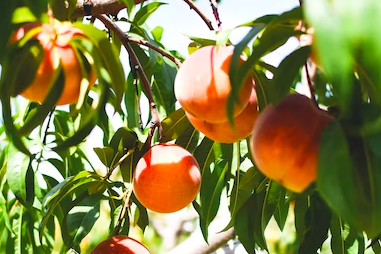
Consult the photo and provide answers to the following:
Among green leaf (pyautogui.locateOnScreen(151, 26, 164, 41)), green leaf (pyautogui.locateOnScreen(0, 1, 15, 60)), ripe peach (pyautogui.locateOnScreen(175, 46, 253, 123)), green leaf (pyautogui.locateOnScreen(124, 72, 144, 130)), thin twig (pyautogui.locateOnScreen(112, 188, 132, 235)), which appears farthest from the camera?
green leaf (pyautogui.locateOnScreen(151, 26, 164, 41))

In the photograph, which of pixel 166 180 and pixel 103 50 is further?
pixel 166 180

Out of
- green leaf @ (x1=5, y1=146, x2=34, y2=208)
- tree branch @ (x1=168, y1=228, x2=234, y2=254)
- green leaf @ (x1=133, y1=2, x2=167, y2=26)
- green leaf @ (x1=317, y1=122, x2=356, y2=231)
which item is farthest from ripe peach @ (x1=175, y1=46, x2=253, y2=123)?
tree branch @ (x1=168, y1=228, x2=234, y2=254)

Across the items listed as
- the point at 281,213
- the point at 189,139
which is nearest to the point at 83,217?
the point at 189,139

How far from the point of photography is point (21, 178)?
44.1 inches

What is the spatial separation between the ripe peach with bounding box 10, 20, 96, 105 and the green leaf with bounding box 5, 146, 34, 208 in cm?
46

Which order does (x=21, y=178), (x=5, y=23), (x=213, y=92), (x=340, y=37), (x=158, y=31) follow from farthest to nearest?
1. (x=158, y=31)
2. (x=21, y=178)
3. (x=213, y=92)
4. (x=5, y=23)
5. (x=340, y=37)

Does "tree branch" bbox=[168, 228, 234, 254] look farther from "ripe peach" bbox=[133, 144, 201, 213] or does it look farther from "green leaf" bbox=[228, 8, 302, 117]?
"green leaf" bbox=[228, 8, 302, 117]

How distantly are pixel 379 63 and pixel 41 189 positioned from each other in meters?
1.15

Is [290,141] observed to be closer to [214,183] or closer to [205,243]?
[214,183]

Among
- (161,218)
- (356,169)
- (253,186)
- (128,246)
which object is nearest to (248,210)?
(253,186)

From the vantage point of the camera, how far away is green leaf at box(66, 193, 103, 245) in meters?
1.08

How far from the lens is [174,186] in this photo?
3.04 feet

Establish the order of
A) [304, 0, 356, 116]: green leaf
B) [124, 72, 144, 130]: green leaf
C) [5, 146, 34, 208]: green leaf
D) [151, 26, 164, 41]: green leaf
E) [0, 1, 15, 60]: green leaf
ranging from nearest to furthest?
[304, 0, 356, 116]: green leaf, [0, 1, 15, 60]: green leaf, [5, 146, 34, 208]: green leaf, [124, 72, 144, 130]: green leaf, [151, 26, 164, 41]: green leaf

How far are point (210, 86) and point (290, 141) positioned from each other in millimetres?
158
